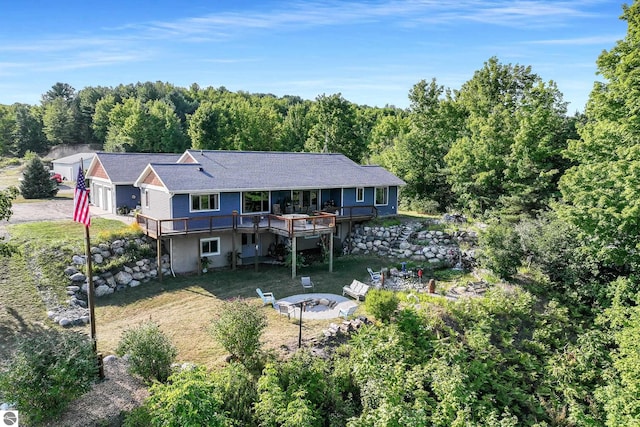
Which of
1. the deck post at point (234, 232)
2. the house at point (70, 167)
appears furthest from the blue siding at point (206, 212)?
the house at point (70, 167)

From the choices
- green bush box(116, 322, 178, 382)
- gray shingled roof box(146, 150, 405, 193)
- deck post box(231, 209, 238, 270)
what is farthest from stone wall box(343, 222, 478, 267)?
green bush box(116, 322, 178, 382)

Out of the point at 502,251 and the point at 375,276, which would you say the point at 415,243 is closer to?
the point at 375,276

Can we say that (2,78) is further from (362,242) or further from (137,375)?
(362,242)

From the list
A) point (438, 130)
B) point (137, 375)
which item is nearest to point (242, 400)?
point (137, 375)

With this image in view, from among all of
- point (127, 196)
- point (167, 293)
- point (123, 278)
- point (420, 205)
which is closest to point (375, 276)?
point (167, 293)

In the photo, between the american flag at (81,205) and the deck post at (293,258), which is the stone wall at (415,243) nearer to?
the deck post at (293,258)

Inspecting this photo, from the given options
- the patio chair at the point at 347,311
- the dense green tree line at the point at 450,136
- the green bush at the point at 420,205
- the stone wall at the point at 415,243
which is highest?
the dense green tree line at the point at 450,136
